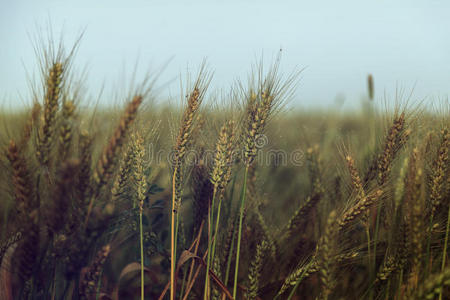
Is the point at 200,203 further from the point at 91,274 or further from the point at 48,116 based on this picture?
the point at 48,116

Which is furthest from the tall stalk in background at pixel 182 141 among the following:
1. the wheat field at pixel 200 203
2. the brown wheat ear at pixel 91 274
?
the brown wheat ear at pixel 91 274

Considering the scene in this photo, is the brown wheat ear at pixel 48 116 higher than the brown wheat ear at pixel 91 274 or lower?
higher

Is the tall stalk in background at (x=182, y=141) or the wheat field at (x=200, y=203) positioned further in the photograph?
the tall stalk in background at (x=182, y=141)

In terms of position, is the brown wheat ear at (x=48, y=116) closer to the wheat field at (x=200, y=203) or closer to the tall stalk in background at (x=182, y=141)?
the wheat field at (x=200, y=203)

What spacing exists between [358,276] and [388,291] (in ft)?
1.61

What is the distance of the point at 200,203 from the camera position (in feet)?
5.08

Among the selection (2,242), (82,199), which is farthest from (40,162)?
(2,242)

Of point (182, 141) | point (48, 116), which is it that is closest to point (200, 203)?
point (182, 141)

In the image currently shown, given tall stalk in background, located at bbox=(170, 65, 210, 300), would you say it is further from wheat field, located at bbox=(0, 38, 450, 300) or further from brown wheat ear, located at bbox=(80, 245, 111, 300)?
brown wheat ear, located at bbox=(80, 245, 111, 300)

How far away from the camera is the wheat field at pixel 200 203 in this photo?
1051 mm

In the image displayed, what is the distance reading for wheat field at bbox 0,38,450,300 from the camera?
1051mm

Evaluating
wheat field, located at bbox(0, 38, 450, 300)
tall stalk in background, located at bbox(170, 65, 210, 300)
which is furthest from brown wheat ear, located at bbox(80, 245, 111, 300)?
tall stalk in background, located at bbox(170, 65, 210, 300)

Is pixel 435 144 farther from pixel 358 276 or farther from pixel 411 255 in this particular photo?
pixel 358 276

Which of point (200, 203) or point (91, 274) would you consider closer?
point (91, 274)
